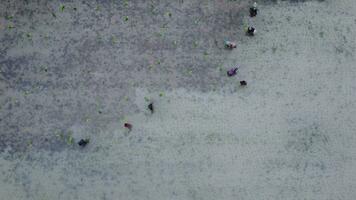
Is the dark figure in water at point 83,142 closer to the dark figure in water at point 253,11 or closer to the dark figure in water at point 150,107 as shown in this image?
the dark figure in water at point 150,107

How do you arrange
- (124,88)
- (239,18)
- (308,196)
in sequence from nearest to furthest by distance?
(308,196) < (124,88) < (239,18)

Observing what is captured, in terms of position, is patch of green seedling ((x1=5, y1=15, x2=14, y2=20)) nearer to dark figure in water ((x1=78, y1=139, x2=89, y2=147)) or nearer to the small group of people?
dark figure in water ((x1=78, y1=139, x2=89, y2=147))

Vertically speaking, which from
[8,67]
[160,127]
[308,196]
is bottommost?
[308,196]

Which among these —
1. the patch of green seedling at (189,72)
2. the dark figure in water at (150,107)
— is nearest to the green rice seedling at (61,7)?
the dark figure in water at (150,107)

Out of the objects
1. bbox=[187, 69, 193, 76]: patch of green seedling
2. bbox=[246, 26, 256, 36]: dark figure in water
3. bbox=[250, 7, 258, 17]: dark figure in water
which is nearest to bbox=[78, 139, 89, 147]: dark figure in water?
bbox=[187, 69, 193, 76]: patch of green seedling

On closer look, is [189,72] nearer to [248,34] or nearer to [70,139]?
[248,34]

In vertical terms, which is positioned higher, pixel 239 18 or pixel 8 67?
pixel 239 18

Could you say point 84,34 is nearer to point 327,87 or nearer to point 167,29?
point 167,29

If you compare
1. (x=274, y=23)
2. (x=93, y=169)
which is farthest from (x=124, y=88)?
(x=274, y=23)
